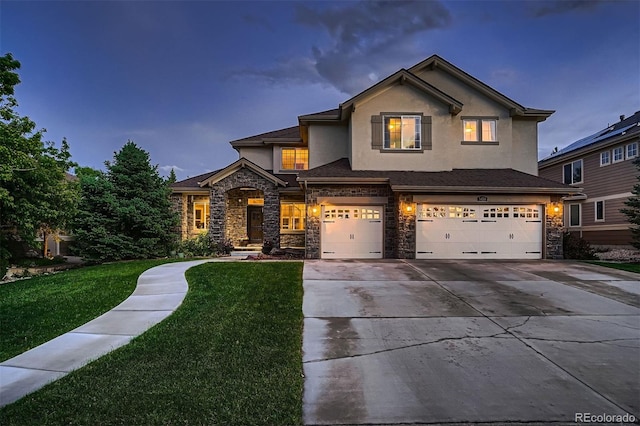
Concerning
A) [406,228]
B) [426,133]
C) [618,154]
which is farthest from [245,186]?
[618,154]

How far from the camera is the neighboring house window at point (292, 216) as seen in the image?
16641mm

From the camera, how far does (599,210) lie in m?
18.8

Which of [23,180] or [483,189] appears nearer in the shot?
[23,180]

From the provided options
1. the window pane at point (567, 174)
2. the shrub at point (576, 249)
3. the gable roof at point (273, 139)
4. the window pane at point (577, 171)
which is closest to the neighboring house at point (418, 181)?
the gable roof at point (273, 139)

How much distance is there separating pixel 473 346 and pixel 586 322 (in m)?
2.63

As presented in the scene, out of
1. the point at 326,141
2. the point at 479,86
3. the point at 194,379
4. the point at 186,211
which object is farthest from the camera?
the point at 186,211

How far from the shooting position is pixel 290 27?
15133 millimetres

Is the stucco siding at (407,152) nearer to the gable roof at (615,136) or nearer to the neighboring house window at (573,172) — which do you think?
the gable roof at (615,136)

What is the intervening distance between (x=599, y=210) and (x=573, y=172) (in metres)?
2.96

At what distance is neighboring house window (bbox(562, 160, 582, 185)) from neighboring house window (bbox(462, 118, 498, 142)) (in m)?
9.42

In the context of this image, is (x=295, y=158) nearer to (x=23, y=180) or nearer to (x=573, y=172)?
(x=23, y=180)

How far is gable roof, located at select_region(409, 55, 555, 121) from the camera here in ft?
47.9

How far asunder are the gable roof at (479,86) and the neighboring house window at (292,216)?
26.9 feet

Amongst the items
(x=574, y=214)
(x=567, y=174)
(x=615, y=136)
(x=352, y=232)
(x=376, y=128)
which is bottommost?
(x=352, y=232)
